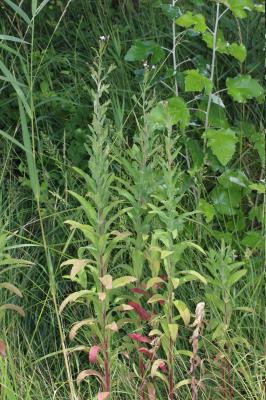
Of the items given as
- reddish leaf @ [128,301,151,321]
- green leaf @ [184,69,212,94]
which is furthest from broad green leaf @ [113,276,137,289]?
green leaf @ [184,69,212,94]

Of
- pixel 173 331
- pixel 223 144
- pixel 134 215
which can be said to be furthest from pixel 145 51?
pixel 173 331

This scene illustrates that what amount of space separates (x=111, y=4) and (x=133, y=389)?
8.35ft

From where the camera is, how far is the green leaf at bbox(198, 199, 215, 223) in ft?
10.7

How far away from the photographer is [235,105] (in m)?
3.89

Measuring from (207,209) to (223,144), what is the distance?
0.28 meters

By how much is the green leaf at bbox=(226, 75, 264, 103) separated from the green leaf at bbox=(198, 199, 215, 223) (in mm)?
452

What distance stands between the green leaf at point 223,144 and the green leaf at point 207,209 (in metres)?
0.18

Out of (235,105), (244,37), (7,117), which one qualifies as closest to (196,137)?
(235,105)

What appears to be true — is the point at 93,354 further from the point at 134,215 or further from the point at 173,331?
the point at 134,215

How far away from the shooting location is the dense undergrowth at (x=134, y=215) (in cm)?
245

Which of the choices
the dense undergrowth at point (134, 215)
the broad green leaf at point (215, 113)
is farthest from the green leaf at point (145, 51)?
the broad green leaf at point (215, 113)

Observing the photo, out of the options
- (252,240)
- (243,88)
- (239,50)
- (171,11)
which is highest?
(171,11)

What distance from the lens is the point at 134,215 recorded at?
8.57 feet

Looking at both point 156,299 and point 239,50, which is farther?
point 239,50
